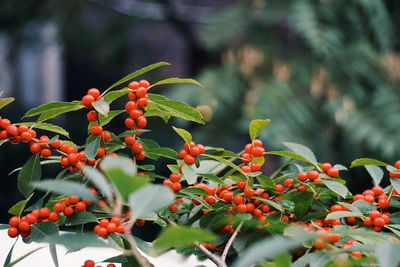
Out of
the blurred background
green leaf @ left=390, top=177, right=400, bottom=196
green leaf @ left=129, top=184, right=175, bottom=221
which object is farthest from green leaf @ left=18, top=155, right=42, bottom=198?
the blurred background

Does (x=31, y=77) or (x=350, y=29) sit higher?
(x=350, y=29)

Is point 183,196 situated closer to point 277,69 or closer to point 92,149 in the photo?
point 92,149

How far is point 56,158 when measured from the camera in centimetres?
46

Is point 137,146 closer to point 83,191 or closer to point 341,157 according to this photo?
point 83,191

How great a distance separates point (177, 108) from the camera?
458mm

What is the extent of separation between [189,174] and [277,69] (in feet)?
8.33

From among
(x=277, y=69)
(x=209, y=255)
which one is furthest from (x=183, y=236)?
(x=277, y=69)

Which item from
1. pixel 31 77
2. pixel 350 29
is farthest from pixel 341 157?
pixel 31 77

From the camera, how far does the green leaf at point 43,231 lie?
0.42 meters

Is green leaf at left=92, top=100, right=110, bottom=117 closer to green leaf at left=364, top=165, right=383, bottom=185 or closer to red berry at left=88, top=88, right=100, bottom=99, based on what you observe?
red berry at left=88, top=88, right=100, bottom=99

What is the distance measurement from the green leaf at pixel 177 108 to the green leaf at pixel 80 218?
0.12 m

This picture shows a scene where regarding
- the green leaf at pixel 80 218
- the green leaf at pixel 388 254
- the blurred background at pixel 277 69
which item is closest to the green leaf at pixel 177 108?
the green leaf at pixel 80 218

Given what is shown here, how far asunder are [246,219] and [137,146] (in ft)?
0.40

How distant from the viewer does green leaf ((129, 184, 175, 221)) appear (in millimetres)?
259
